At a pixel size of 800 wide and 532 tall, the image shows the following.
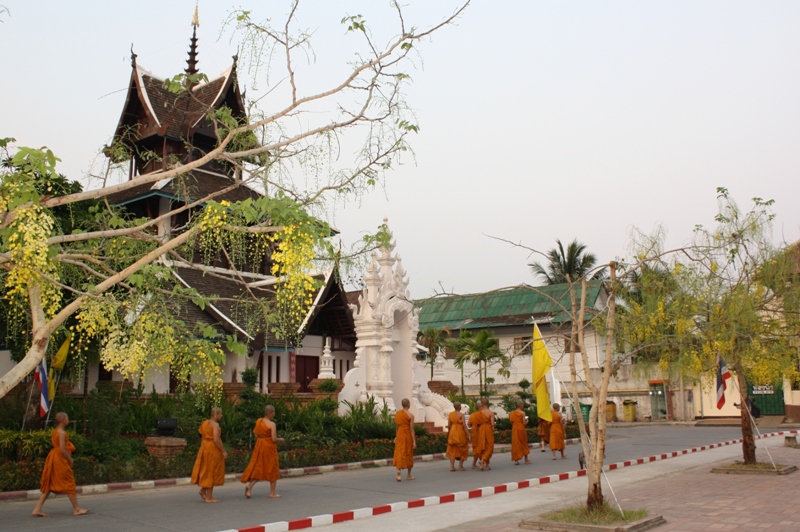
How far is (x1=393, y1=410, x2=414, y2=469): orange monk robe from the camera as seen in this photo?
1495cm

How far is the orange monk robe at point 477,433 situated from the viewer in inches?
669

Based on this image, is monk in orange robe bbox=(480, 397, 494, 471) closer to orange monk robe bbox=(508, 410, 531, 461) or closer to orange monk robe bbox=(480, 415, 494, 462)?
orange monk robe bbox=(480, 415, 494, 462)

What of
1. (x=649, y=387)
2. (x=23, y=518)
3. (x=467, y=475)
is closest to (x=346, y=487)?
(x=467, y=475)

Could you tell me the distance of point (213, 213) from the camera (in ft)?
29.8

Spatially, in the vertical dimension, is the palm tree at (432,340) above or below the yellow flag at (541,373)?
above

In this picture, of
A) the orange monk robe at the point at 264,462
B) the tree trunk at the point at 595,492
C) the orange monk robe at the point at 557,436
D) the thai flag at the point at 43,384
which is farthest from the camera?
the orange monk robe at the point at 557,436

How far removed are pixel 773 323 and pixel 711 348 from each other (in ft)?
3.91

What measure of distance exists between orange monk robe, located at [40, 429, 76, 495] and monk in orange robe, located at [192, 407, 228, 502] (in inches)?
73.0

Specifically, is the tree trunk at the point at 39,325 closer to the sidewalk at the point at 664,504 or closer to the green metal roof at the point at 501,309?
the sidewalk at the point at 664,504

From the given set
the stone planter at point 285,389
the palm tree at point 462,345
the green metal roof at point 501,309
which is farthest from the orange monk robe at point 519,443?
the green metal roof at point 501,309

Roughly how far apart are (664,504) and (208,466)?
6830mm

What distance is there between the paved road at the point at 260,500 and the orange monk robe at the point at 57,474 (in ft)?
1.28

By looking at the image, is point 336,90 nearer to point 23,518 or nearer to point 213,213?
point 213,213

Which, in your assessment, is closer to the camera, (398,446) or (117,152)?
(117,152)
